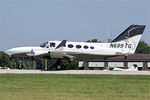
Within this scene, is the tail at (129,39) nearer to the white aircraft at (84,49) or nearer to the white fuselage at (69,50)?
the white aircraft at (84,49)

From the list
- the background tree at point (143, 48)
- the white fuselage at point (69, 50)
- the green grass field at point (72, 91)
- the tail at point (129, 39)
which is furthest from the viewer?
the background tree at point (143, 48)

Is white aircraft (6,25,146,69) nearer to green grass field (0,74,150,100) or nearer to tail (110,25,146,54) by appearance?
tail (110,25,146,54)

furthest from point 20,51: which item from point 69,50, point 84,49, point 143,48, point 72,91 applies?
point 143,48

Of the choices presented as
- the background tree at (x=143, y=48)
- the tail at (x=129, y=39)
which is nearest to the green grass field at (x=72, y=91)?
the tail at (x=129, y=39)

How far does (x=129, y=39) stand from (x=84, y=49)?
591 cm

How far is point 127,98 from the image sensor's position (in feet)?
51.8

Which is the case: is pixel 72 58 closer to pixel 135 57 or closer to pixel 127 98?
pixel 127 98

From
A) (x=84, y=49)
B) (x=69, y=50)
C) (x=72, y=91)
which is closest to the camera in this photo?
(x=72, y=91)

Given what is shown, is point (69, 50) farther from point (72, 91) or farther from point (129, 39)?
point (72, 91)

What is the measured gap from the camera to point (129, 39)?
5244 cm

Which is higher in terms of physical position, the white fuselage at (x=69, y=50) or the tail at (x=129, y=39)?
the tail at (x=129, y=39)

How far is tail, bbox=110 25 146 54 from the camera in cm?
5177

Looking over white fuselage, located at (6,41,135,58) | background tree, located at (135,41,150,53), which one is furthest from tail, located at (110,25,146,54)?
background tree, located at (135,41,150,53)

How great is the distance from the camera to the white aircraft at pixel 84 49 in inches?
1907
